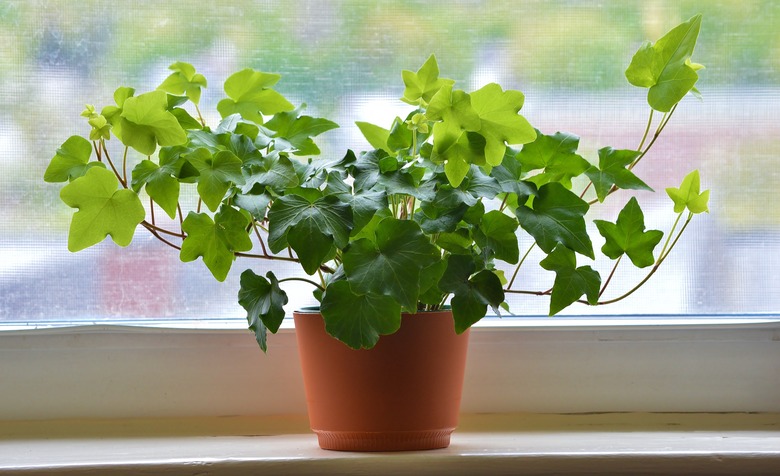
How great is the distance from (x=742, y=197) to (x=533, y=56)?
323 millimetres

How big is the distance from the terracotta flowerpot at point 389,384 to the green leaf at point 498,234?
0.27 feet

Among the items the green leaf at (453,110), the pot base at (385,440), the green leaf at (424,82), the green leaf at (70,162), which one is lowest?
the pot base at (385,440)

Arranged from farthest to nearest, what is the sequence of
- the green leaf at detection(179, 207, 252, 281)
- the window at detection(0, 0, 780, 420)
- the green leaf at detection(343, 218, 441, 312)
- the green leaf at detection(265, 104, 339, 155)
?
the window at detection(0, 0, 780, 420) < the green leaf at detection(265, 104, 339, 155) < the green leaf at detection(179, 207, 252, 281) < the green leaf at detection(343, 218, 441, 312)

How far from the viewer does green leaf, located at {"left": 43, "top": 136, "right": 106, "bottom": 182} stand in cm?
76

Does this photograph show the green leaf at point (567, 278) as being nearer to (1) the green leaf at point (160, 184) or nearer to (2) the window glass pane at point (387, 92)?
(2) the window glass pane at point (387, 92)

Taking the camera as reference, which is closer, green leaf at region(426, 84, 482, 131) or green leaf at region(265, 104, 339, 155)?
green leaf at region(426, 84, 482, 131)

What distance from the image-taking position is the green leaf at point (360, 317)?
2.15 ft

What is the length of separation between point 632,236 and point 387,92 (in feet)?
1.25

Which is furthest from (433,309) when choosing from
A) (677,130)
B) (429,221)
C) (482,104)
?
(677,130)

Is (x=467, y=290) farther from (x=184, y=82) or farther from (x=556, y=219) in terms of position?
(x=184, y=82)

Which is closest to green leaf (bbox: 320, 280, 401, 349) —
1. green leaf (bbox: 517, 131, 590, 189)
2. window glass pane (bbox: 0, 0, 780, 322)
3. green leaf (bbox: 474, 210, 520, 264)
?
green leaf (bbox: 474, 210, 520, 264)

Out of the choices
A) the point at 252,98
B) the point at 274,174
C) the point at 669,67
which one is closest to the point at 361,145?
the point at 252,98

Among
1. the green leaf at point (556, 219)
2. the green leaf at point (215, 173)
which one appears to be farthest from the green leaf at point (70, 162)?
the green leaf at point (556, 219)

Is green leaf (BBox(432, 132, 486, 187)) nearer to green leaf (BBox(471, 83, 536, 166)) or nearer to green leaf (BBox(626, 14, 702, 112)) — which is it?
green leaf (BBox(471, 83, 536, 166))
